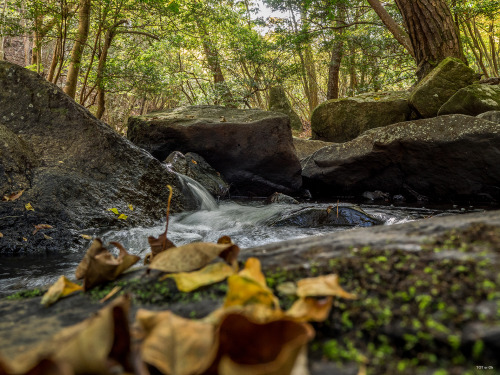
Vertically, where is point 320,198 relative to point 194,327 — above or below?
below

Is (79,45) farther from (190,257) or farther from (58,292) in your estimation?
(190,257)

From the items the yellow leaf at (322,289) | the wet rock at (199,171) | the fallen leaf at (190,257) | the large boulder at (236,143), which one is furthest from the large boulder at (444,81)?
the yellow leaf at (322,289)

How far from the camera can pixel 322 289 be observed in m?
0.76

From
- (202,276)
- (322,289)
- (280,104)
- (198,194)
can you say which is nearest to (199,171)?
(198,194)

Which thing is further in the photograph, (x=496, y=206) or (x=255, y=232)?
(x=496, y=206)

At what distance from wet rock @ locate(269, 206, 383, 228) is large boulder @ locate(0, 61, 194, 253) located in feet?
5.68

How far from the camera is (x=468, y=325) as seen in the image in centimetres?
63

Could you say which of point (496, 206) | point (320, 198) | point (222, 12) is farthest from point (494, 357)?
point (222, 12)

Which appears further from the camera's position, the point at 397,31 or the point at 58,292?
the point at 397,31

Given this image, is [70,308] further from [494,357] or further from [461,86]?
[461,86]

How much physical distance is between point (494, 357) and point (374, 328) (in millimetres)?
194

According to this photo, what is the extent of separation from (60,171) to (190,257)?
11.7 feet

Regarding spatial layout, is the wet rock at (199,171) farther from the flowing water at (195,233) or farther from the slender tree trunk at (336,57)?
the slender tree trunk at (336,57)

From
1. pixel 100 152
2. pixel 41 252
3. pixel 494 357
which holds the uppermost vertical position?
pixel 100 152
